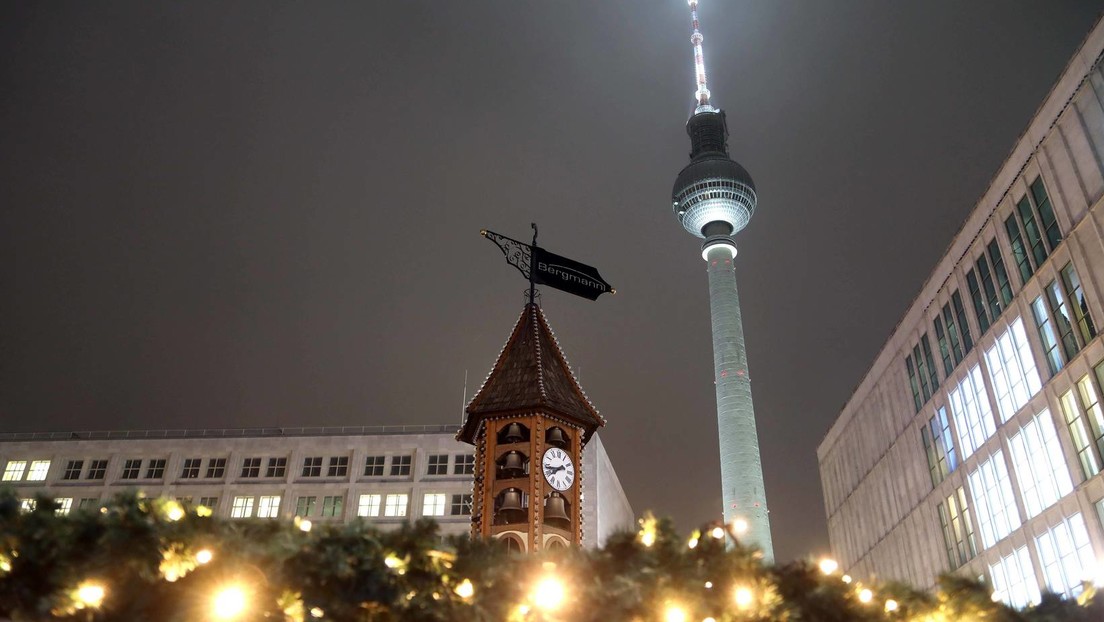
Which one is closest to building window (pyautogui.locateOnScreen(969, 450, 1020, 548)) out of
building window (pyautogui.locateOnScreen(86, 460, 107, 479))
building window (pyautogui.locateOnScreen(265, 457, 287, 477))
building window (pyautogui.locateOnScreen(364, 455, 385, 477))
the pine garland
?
building window (pyautogui.locateOnScreen(364, 455, 385, 477))

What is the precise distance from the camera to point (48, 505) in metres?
6.73

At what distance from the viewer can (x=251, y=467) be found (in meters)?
71.8

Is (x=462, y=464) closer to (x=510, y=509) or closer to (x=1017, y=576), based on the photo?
(x=1017, y=576)

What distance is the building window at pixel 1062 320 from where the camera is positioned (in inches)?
1607

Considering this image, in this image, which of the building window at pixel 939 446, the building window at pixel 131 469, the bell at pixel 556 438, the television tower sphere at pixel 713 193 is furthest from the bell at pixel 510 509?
the television tower sphere at pixel 713 193

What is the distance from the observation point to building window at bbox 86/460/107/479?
7400 cm

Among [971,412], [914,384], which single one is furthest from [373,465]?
[971,412]

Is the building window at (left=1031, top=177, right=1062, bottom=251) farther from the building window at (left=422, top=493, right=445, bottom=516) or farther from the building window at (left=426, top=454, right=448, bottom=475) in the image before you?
the building window at (left=422, top=493, right=445, bottom=516)

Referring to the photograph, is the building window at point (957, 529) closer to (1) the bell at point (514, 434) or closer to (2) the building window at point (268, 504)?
(1) the bell at point (514, 434)

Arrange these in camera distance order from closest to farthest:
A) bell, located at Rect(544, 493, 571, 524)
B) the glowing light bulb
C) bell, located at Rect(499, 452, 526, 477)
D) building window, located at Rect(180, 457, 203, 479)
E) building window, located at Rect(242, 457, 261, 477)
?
1. the glowing light bulb
2. bell, located at Rect(544, 493, 571, 524)
3. bell, located at Rect(499, 452, 526, 477)
4. building window, located at Rect(242, 457, 261, 477)
5. building window, located at Rect(180, 457, 203, 479)

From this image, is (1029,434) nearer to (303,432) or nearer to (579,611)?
(579,611)

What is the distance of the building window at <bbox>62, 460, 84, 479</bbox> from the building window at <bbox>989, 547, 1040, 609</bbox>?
238 feet

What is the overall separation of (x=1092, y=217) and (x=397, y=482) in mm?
52055

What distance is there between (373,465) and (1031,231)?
5120cm
